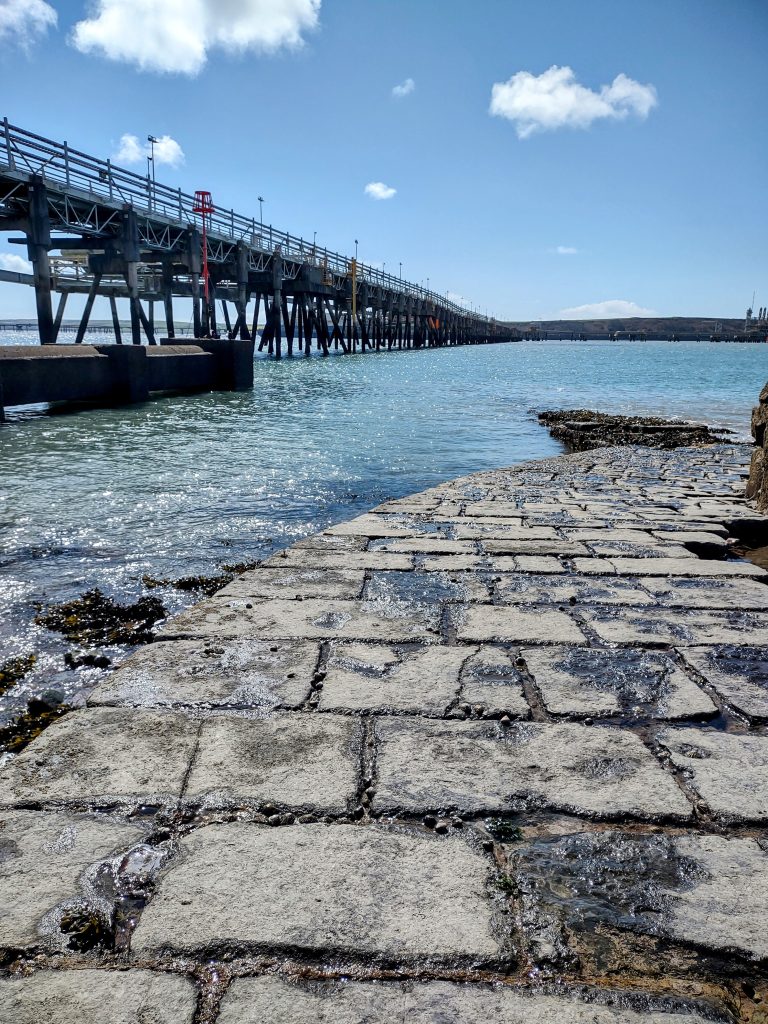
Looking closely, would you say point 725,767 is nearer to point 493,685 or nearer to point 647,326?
point 493,685

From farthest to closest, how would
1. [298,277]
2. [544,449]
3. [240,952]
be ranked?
[298,277] < [544,449] < [240,952]

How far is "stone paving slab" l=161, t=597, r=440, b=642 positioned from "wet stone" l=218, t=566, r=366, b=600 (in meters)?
0.12

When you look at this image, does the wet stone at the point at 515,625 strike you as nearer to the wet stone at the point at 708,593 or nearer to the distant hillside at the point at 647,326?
the wet stone at the point at 708,593

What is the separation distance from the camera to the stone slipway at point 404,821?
51.1 inches

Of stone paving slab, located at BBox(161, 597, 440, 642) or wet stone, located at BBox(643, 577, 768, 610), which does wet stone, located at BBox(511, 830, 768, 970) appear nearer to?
stone paving slab, located at BBox(161, 597, 440, 642)

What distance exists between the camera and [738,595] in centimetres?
350

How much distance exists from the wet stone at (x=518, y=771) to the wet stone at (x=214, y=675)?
445 mm

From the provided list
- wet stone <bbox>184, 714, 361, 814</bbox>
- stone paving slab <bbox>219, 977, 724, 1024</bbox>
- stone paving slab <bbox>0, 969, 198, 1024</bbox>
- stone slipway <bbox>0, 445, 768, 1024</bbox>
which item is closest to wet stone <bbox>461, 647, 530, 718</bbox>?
stone slipway <bbox>0, 445, 768, 1024</bbox>

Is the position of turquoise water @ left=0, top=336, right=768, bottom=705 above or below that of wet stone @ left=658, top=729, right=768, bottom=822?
below

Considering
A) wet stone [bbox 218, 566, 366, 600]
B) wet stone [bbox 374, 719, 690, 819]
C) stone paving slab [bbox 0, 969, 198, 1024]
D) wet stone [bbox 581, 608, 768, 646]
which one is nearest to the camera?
stone paving slab [bbox 0, 969, 198, 1024]

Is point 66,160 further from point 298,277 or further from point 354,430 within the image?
point 298,277

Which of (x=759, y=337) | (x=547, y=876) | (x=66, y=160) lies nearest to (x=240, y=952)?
(x=547, y=876)

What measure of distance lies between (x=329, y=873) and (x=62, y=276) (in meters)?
40.7

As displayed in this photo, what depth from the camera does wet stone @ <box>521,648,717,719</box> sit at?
2342 mm
